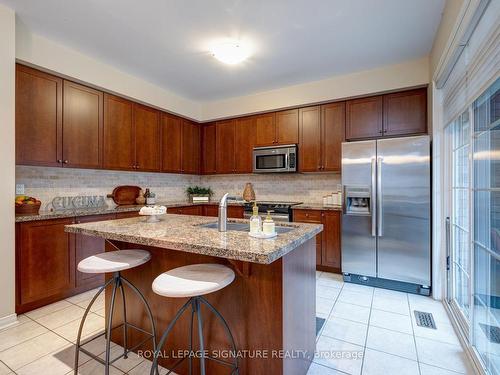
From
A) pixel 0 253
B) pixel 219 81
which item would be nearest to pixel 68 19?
pixel 219 81

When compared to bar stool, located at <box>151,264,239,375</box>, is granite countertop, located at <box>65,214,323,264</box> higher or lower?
higher

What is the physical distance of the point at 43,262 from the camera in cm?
251

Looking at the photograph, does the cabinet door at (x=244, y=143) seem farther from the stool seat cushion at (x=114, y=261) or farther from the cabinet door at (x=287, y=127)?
the stool seat cushion at (x=114, y=261)

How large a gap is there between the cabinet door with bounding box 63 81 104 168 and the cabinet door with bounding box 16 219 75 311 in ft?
2.60

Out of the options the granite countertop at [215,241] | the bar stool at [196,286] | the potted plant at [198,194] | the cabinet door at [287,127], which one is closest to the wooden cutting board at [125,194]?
the potted plant at [198,194]

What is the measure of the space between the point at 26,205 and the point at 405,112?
446cm

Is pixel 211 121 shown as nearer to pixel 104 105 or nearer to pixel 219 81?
pixel 219 81

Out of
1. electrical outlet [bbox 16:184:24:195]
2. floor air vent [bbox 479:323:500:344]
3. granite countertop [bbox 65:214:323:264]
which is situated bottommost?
floor air vent [bbox 479:323:500:344]

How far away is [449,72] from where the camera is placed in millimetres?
2289

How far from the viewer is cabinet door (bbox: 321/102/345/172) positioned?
3.64 metres

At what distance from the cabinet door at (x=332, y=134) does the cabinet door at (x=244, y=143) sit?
1.21 m

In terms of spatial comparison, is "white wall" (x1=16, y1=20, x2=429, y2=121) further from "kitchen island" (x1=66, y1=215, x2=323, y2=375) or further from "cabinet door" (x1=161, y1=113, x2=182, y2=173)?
"kitchen island" (x1=66, y1=215, x2=323, y2=375)

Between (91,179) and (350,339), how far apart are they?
3562 millimetres

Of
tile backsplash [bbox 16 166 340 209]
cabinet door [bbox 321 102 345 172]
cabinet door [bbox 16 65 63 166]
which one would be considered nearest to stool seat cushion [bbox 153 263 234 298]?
cabinet door [bbox 16 65 63 166]
